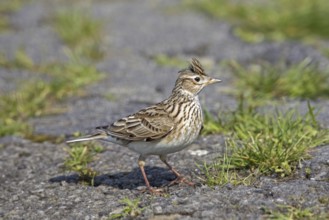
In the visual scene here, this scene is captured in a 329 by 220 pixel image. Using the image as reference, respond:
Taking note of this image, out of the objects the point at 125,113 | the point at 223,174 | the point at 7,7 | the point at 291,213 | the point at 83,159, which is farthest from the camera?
the point at 7,7

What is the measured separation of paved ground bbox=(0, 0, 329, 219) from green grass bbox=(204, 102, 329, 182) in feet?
0.41

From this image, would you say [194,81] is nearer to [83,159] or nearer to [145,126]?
[145,126]

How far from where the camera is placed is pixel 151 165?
22.3 ft

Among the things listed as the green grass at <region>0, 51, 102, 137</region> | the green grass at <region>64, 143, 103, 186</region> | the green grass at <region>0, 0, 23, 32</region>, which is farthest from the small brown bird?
the green grass at <region>0, 0, 23, 32</region>

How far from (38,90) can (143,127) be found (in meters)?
3.36

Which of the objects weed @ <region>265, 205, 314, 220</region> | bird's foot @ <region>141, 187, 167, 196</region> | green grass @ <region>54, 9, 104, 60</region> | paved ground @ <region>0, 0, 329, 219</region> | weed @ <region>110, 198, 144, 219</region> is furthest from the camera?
green grass @ <region>54, 9, 104, 60</region>

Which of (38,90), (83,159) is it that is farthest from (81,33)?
(83,159)

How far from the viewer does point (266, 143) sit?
6227 millimetres

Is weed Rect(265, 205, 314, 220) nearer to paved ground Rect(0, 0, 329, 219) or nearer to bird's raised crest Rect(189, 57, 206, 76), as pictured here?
paved ground Rect(0, 0, 329, 219)

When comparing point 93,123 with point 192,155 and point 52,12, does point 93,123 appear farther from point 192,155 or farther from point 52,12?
point 52,12

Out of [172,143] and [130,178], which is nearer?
[172,143]

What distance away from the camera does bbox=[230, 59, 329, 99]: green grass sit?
8.53 m

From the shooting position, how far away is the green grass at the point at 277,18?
35.6 feet

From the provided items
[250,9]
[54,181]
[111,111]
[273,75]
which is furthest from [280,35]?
[54,181]
